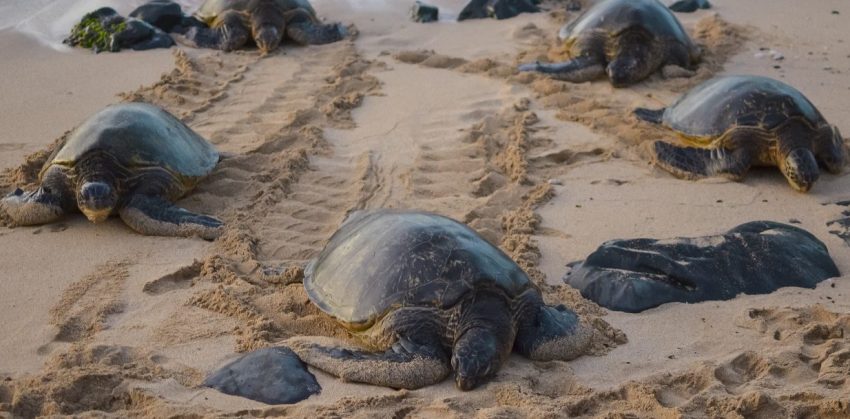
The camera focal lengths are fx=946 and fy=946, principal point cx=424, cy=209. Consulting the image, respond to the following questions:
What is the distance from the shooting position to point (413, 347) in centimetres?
347

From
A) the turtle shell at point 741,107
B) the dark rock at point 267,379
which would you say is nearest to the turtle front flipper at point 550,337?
the dark rock at point 267,379

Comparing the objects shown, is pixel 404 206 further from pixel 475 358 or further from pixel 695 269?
pixel 475 358

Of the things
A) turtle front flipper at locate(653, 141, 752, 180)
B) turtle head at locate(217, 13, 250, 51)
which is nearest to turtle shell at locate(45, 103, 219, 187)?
turtle front flipper at locate(653, 141, 752, 180)

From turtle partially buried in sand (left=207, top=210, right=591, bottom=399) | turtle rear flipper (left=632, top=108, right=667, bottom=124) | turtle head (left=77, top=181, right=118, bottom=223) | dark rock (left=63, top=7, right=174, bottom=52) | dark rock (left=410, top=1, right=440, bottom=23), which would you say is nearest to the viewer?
turtle partially buried in sand (left=207, top=210, right=591, bottom=399)

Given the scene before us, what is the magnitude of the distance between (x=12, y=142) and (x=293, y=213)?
205 cm

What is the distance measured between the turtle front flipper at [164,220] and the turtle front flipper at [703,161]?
2615 millimetres

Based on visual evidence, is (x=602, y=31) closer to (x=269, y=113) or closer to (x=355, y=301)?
(x=269, y=113)

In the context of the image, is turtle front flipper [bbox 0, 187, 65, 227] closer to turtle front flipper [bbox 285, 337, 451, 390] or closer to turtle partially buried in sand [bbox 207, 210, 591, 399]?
turtle partially buried in sand [bbox 207, 210, 591, 399]

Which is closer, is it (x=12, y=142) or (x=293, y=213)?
(x=293, y=213)

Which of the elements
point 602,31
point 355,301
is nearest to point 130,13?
point 602,31

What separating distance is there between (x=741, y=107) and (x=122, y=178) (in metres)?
3.56

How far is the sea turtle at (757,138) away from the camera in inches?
214

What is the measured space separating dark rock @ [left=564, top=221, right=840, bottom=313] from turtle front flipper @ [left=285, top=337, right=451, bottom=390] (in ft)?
3.04

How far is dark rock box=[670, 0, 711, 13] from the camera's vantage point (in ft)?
30.2
